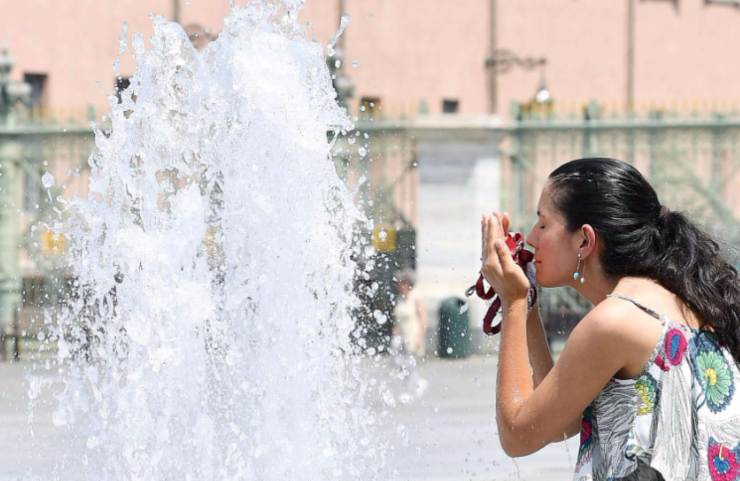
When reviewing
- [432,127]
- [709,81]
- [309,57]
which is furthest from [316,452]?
[709,81]

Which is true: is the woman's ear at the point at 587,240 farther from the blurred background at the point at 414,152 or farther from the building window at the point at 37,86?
the building window at the point at 37,86

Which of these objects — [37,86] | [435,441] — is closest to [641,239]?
[435,441]

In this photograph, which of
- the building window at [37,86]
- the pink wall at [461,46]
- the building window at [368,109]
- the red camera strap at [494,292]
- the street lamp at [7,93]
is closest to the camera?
the red camera strap at [494,292]

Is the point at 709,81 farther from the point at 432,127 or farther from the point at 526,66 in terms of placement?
the point at 432,127

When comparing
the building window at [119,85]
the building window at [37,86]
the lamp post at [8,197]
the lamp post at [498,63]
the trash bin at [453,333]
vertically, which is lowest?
the trash bin at [453,333]

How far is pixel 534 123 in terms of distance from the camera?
1892 cm

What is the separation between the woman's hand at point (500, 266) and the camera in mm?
2883

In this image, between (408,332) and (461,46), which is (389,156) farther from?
(461,46)

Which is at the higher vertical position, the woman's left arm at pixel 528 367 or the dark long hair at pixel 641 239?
the dark long hair at pixel 641 239

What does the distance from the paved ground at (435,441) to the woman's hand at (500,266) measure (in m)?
2.27

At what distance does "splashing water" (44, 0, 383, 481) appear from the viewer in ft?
16.5

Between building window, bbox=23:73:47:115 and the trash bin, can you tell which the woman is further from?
building window, bbox=23:73:47:115

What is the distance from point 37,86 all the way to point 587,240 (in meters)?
19.9

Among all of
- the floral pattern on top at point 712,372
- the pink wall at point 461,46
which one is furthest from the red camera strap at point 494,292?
the pink wall at point 461,46
